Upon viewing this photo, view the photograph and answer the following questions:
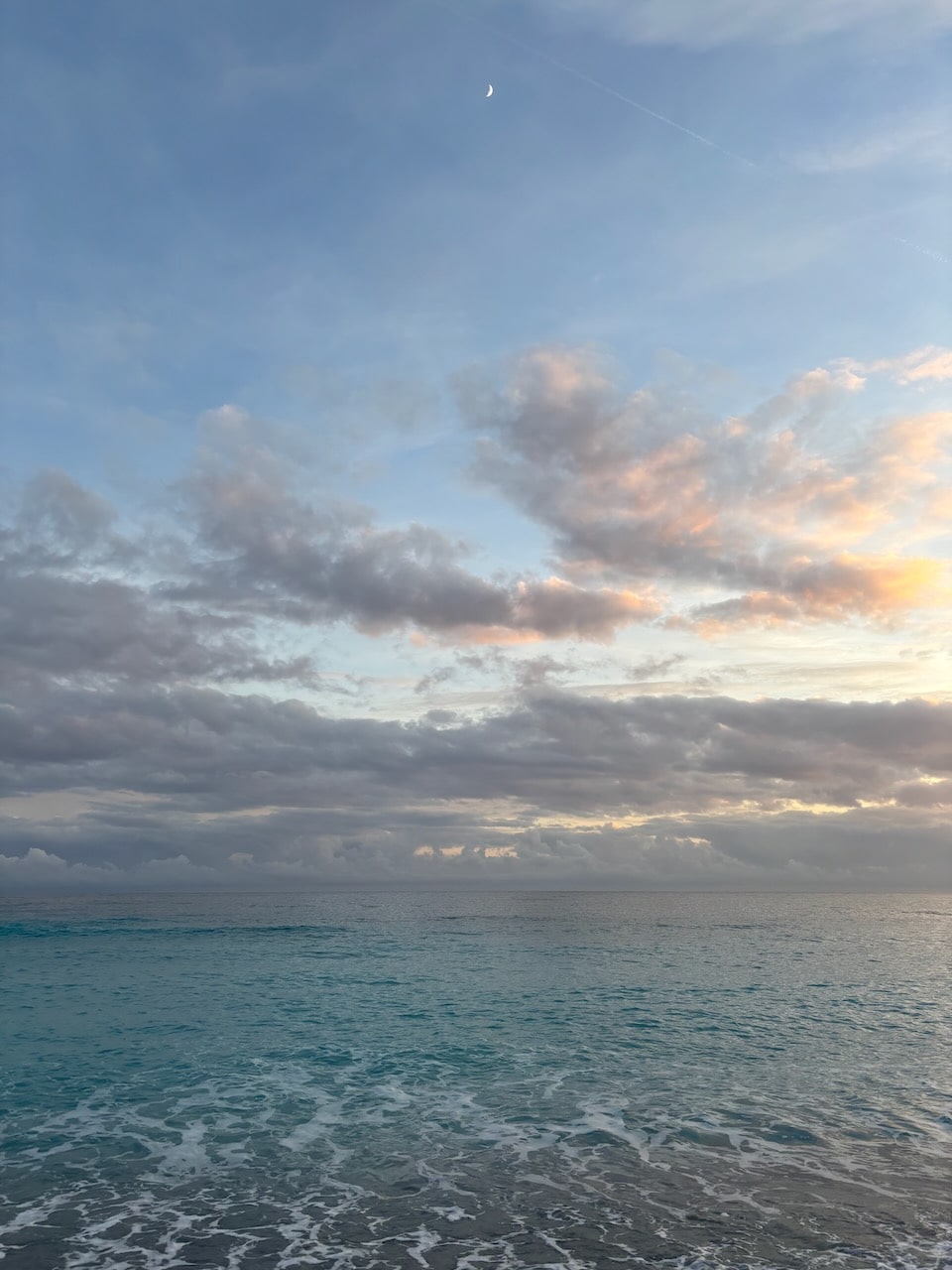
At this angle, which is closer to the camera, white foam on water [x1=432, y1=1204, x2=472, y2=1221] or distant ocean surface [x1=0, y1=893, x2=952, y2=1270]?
distant ocean surface [x1=0, y1=893, x2=952, y2=1270]

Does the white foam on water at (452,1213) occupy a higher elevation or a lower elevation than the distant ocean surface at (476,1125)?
higher

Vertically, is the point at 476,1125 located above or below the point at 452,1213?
below

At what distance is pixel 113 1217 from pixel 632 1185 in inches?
466

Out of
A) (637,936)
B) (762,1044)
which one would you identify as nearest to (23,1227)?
(762,1044)

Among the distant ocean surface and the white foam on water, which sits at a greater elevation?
the white foam on water

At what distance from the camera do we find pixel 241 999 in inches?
2090

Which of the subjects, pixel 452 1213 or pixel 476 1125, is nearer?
pixel 452 1213

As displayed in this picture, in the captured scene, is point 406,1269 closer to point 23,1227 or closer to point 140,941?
point 23,1227

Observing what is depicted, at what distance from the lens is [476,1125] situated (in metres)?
24.4

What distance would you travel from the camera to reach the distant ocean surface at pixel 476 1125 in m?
16.2

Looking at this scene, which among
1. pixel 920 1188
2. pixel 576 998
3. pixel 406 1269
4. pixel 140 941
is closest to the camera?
pixel 406 1269

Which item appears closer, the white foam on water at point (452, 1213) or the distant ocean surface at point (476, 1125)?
the distant ocean surface at point (476, 1125)

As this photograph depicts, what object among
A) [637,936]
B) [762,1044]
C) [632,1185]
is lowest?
[637,936]

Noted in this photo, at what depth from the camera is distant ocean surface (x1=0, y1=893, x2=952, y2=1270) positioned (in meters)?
16.2
